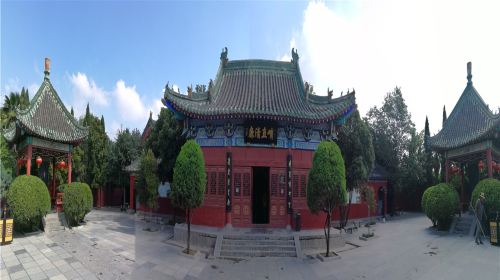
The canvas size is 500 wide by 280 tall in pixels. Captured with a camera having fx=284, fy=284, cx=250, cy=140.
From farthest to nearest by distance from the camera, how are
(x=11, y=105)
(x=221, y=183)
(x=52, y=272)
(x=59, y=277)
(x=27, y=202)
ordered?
(x=11, y=105), (x=221, y=183), (x=27, y=202), (x=52, y=272), (x=59, y=277)

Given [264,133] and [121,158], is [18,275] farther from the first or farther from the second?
[121,158]

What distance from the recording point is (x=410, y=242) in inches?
471

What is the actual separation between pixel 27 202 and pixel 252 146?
950 cm

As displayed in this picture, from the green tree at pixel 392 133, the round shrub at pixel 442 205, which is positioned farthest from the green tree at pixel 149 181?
the green tree at pixel 392 133

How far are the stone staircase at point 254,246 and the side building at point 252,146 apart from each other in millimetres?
1338

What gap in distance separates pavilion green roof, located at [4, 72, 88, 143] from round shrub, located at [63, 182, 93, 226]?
2668 millimetres

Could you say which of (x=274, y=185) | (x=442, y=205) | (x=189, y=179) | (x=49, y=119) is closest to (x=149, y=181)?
(x=189, y=179)

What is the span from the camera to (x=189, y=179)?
10125 mm

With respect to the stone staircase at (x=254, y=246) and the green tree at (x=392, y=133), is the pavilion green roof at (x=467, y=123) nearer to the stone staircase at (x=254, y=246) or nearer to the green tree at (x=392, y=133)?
the green tree at (x=392, y=133)

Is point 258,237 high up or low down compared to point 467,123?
down

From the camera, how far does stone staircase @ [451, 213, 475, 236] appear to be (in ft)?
42.1

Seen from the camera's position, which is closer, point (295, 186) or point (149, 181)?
point (295, 186)

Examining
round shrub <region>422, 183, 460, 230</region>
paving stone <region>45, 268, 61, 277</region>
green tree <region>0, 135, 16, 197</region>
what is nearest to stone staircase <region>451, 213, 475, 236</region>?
round shrub <region>422, 183, 460, 230</region>

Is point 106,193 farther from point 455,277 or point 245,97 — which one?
point 455,277
